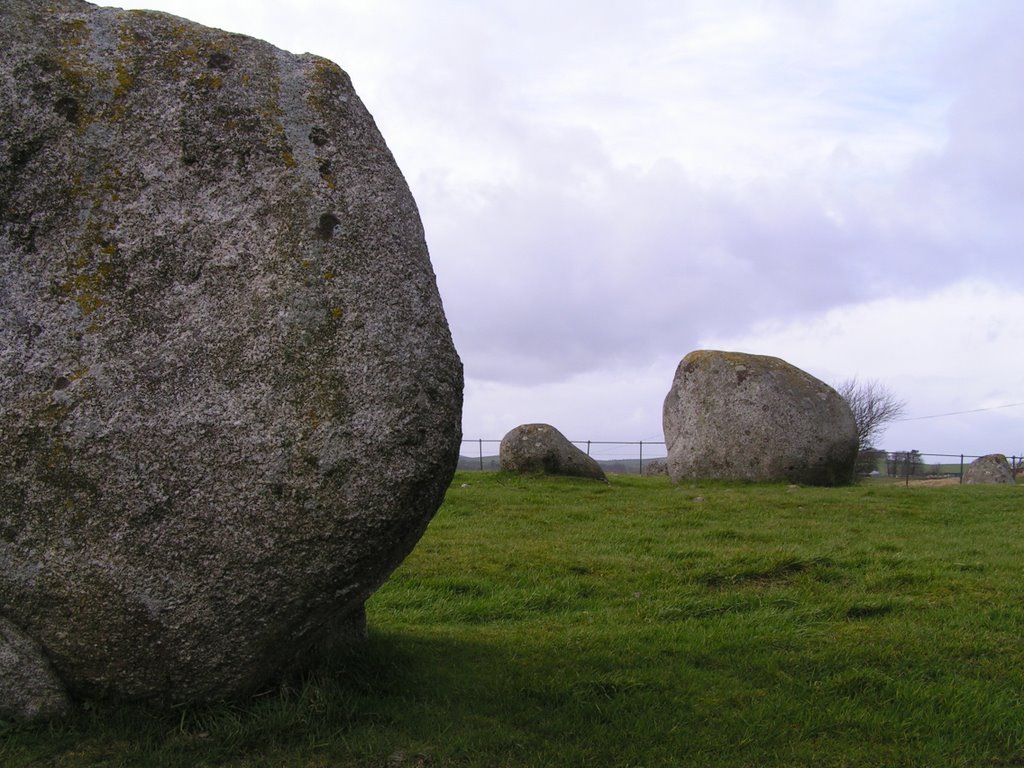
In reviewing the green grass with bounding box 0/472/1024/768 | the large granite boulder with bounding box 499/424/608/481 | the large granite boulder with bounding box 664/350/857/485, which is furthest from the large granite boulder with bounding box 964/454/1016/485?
the green grass with bounding box 0/472/1024/768

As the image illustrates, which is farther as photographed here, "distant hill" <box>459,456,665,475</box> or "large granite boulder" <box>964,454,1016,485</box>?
"distant hill" <box>459,456,665,475</box>

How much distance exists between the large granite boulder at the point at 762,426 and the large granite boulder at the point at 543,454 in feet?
6.58

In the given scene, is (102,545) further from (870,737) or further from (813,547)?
(813,547)

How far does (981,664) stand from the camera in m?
6.04

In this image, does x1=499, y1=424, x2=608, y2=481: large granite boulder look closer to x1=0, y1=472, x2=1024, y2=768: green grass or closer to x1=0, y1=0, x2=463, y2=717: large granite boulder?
x1=0, y1=472, x2=1024, y2=768: green grass

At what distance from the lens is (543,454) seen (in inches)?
772

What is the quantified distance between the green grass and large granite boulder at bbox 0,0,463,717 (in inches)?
14.4

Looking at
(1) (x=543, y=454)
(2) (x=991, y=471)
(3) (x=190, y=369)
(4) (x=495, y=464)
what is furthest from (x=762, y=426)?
(4) (x=495, y=464)

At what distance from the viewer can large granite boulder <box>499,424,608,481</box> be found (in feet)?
64.4

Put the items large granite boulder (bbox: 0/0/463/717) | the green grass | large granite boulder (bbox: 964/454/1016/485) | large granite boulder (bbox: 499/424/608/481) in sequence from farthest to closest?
large granite boulder (bbox: 964/454/1016/485) < large granite boulder (bbox: 499/424/608/481) < the green grass < large granite boulder (bbox: 0/0/463/717)

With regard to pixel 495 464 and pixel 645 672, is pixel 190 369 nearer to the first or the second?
pixel 645 672

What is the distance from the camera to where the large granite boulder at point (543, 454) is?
19641 mm

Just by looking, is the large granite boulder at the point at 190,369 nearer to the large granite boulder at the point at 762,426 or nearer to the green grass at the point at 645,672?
the green grass at the point at 645,672

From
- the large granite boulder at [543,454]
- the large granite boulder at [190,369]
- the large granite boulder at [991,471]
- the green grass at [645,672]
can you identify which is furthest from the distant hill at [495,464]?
the large granite boulder at [190,369]
